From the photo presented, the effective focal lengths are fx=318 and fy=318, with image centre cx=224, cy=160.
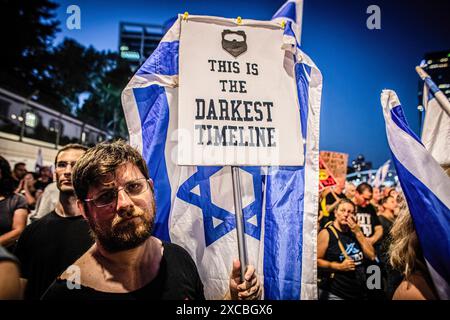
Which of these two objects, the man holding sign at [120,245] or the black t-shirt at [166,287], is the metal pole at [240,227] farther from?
the black t-shirt at [166,287]

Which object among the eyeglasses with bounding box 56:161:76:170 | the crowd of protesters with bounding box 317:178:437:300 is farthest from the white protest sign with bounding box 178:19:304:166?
the eyeglasses with bounding box 56:161:76:170

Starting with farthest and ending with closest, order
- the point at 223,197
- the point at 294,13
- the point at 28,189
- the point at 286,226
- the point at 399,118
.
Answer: the point at 28,189 < the point at 294,13 < the point at 223,197 < the point at 286,226 < the point at 399,118

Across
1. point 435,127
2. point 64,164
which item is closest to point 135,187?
point 64,164

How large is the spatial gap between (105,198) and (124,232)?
19cm

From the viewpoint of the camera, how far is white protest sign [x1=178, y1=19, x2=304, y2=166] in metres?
1.82

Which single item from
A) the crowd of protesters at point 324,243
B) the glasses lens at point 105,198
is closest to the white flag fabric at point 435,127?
the crowd of protesters at point 324,243

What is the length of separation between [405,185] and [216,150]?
3.36 ft

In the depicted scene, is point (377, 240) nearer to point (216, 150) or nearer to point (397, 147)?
point (397, 147)

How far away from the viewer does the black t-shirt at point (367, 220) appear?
14.1 feet

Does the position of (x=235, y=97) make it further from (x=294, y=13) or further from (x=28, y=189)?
(x=28, y=189)

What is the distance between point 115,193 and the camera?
61.6 inches

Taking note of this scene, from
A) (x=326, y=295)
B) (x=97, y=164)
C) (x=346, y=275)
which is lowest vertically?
(x=326, y=295)

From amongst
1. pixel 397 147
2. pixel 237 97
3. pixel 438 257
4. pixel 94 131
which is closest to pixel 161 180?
pixel 237 97

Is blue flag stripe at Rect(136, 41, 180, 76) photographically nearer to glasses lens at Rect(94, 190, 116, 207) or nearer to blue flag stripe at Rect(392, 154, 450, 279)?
glasses lens at Rect(94, 190, 116, 207)
